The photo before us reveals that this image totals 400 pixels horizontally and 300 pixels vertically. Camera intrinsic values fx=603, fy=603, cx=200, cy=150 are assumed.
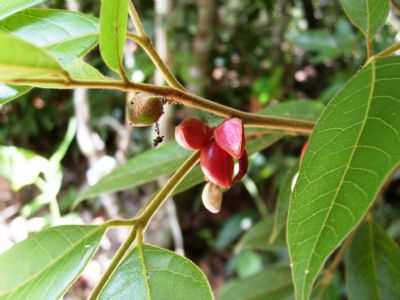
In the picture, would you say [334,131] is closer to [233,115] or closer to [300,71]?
[233,115]

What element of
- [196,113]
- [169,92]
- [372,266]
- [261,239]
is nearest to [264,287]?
[261,239]

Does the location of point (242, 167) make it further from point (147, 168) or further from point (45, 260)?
point (147, 168)

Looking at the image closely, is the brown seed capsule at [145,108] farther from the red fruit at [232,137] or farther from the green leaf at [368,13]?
the green leaf at [368,13]

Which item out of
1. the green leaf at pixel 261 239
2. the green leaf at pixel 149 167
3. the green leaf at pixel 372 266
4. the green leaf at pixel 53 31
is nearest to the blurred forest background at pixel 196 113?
the green leaf at pixel 261 239

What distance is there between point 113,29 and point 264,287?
606 mm

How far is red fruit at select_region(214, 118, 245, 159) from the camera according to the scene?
0.48 meters

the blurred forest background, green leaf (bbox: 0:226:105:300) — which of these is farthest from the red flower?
the blurred forest background

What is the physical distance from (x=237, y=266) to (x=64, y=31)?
5.08 feet

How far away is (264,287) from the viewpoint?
3.19 feet

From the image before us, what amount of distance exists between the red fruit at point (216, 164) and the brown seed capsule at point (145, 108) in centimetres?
6

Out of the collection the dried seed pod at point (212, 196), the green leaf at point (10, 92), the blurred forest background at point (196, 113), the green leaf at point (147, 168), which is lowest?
the blurred forest background at point (196, 113)

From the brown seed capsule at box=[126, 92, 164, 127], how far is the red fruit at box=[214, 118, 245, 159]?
0.05m

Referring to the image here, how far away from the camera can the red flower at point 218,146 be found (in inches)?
19.1

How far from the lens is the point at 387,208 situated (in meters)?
1.90
